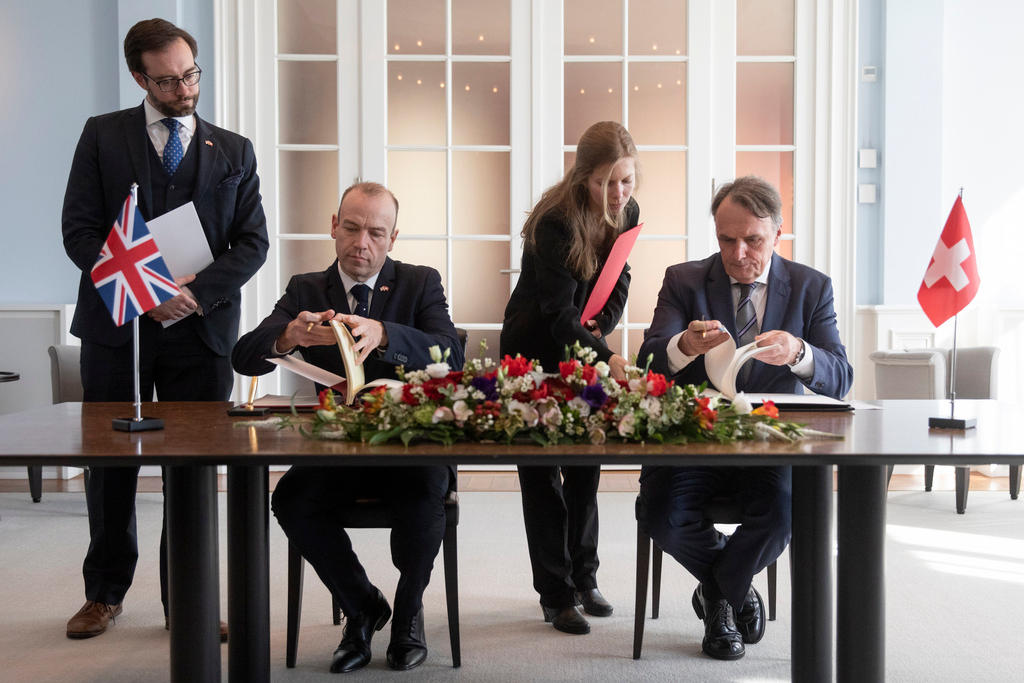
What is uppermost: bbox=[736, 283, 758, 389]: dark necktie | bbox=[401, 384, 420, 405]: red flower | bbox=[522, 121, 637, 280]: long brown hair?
bbox=[522, 121, 637, 280]: long brown hair

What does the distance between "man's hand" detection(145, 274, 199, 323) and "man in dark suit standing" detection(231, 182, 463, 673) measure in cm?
25

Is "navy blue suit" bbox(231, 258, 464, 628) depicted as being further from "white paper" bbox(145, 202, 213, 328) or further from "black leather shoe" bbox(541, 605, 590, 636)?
"black leather shoe" bbox(541, 605, 590, 636)

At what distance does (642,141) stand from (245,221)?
3182 millimetres

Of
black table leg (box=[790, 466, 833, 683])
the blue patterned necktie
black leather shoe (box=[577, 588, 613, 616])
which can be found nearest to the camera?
black table leg (box=[790, 466, 833, 683])

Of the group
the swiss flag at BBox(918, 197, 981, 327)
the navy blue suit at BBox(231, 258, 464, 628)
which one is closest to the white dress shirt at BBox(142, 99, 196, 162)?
the navy blue suit at BBox(231, 258, 464, 628)

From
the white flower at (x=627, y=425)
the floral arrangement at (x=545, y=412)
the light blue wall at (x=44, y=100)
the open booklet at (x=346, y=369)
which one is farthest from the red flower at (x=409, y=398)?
the light blue wall at (x=44, y=100)

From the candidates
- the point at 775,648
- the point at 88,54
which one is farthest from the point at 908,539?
the point at 88,54

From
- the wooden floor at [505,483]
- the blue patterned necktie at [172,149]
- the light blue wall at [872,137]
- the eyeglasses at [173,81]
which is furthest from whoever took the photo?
the light blue wall at [872,137]

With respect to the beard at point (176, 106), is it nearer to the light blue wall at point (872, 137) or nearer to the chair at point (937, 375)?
the chair at point (937, 375)

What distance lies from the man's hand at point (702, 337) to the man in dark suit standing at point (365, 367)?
0.66 m

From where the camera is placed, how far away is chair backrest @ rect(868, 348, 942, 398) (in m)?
4.79

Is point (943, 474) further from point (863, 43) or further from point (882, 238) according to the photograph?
point (863, 43)

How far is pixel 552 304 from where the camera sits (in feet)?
9.19

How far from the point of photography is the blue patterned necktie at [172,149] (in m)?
2.95
